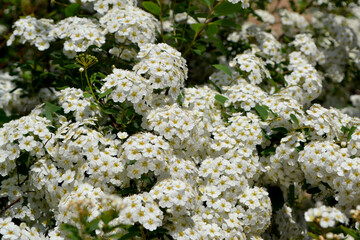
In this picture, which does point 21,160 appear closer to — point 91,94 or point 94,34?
point 91,94

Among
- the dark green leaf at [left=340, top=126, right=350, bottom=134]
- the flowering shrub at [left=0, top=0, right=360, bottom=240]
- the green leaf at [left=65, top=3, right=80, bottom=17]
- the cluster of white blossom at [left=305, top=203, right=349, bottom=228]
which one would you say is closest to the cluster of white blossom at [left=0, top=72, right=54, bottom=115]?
the flowering shrub at [left=0, top=0, right=360, bottom=240]

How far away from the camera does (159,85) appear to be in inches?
136

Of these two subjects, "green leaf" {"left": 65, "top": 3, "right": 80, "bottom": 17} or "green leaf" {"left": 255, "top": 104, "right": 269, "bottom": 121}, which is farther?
"green leaf" {"left": 65, "top": 3, "right": 80, "bottom": 17}

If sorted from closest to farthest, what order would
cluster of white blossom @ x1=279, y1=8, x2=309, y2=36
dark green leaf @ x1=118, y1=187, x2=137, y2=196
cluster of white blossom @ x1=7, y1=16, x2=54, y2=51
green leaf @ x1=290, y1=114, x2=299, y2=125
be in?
dark green leaf @ x1=118, y1=187, x2=137, y2=196, green leaf @ x1=290, y1=114, x2=299, y2=125, cluster of white blossom @ x1=7, y1=16, x2=54, y2=51, cluster of white blossom @ x1=279, y1=8, x2=309, y2=36

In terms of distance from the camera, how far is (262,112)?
3.69 meters

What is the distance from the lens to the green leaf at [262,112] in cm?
366

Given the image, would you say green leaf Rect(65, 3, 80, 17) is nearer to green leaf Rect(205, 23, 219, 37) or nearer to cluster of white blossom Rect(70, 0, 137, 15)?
cluster of white blossom Rect(70, 0, 137, 15)

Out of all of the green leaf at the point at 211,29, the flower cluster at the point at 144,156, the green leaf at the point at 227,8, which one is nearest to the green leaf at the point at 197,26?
the green leaf at the point at 211,29

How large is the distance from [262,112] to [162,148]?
98 cm

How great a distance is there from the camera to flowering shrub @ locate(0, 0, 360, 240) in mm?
3094

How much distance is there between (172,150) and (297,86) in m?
1.49

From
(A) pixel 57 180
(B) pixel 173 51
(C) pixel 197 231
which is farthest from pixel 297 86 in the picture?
(A) pixel 57 180

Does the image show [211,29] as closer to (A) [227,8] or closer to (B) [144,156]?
(A) [227,8]

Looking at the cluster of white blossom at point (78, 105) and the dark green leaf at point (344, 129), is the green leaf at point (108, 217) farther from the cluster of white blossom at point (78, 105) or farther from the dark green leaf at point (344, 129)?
the dark green leaf at point (344, 129)
